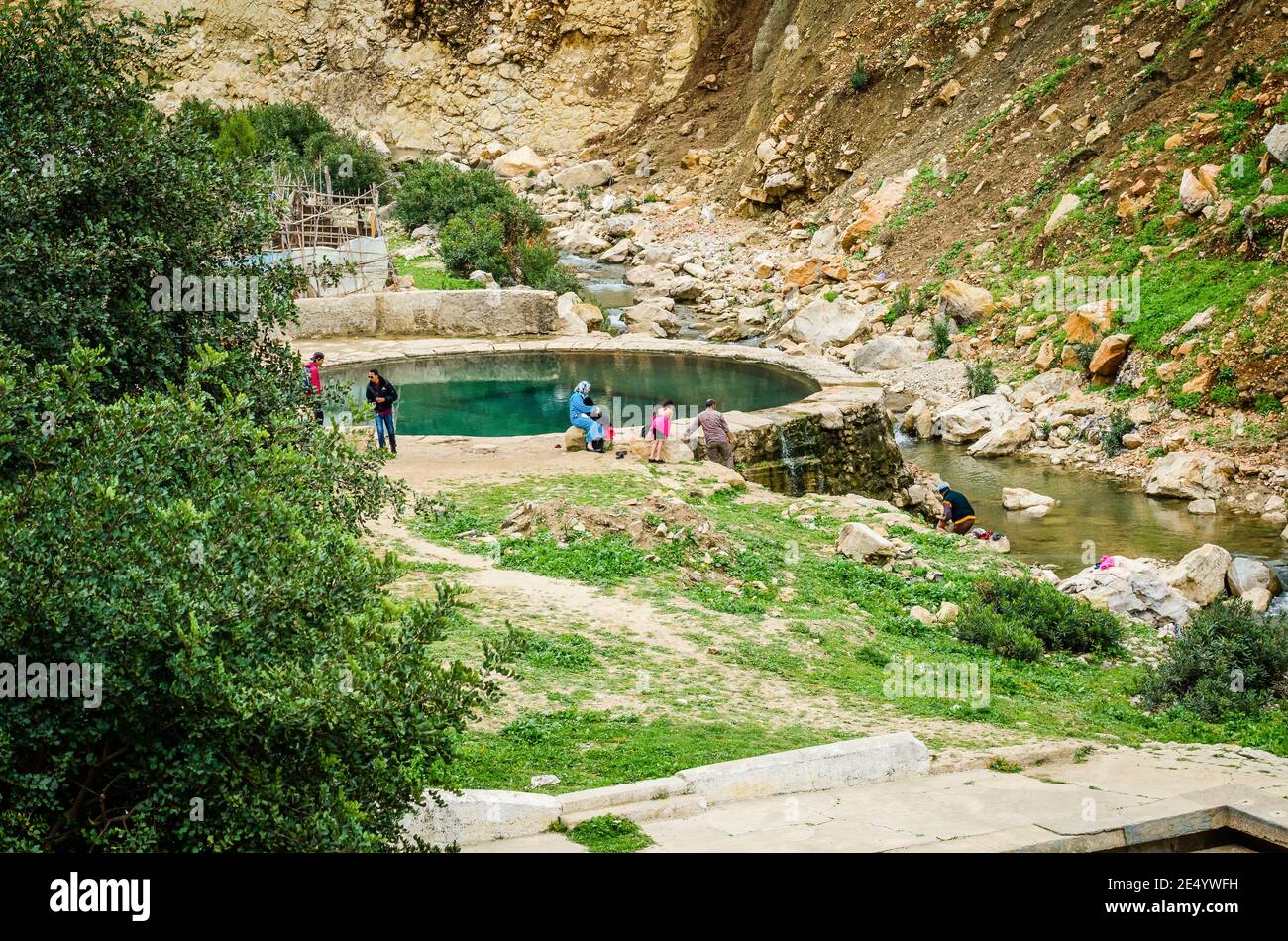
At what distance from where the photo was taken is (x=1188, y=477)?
734 inches

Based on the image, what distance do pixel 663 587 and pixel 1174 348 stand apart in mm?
13293

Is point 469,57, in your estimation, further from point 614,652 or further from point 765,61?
point 614,652

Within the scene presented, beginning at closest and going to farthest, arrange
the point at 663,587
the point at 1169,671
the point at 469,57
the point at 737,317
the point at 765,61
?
the point at 1169,671, the point at 663,587, the point at 737,317, the point at 765,61, the point at 469,57

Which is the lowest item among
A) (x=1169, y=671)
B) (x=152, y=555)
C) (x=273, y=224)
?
(x=1169, y=671)

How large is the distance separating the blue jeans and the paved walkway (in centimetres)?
1034

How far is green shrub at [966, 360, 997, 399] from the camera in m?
23.5

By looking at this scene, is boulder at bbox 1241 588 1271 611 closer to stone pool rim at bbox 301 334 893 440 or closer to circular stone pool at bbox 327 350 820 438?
stone pool rim at bbox 301 334 893 440

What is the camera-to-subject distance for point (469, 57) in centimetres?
4994

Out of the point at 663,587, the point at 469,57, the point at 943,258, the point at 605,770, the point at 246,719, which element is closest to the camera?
the point at 246,719

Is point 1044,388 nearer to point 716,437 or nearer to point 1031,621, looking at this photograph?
point 716,437

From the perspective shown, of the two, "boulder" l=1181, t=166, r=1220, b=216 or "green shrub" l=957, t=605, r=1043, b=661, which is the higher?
"boulder" l=1181, t=166, r=1220, b=216

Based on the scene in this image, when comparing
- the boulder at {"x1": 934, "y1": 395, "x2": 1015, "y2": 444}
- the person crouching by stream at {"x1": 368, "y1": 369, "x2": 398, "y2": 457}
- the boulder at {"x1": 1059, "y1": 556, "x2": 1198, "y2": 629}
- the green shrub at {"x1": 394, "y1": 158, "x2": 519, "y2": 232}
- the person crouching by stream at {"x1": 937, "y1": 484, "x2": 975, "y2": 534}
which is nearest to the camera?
the boulder at {"x1": 1059, "y1": 556, "x2": 1198, "y2": 629}
